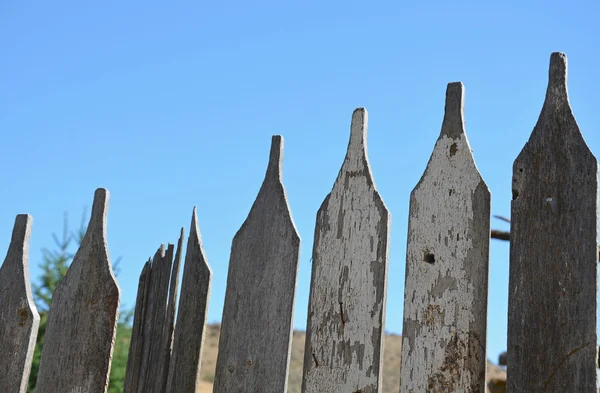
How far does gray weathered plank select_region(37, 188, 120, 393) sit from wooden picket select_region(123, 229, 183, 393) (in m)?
0.15

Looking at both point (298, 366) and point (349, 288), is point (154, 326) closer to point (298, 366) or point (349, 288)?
point (349, 288)

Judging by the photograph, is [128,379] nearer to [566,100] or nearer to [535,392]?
[535,392]

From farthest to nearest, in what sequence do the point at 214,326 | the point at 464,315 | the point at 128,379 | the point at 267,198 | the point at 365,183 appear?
the point at 214,326 < the point at 128,379 < the point at 267,198 < the point at 365,183 < the point at 464,315

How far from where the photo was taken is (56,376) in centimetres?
281

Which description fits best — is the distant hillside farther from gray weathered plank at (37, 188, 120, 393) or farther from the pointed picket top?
the pointed picket top

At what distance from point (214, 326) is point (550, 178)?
33.2 m

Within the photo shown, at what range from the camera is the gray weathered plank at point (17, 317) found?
291 centimetres

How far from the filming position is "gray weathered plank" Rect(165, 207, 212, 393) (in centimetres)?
263

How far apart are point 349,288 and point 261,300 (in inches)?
12.5

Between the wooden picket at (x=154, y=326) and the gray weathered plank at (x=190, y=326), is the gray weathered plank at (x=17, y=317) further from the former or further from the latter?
the gray weathered plank at (x=190, y=326)

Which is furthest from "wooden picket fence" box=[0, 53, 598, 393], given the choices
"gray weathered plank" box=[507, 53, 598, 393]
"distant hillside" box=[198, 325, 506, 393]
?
"distant hillside" box=[198, 325, 506, 393]

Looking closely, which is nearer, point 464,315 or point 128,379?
point 464,315

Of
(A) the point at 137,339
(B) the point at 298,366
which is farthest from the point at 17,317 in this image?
(B) the point at 298,366

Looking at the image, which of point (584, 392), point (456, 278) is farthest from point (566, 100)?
point (584, 392)
